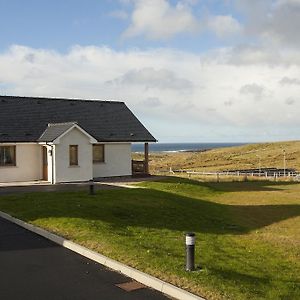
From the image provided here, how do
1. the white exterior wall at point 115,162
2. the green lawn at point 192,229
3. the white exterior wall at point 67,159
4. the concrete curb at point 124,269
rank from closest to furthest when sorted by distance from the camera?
the concrete curb at point 124,269, the green lawn at point 192,229, the white exterior wall at point 67,159, the white exterior wall at point 115,162

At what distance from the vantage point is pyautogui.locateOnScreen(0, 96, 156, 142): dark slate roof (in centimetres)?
2984

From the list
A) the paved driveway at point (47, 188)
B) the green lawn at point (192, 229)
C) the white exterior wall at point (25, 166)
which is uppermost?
the white exterior wall at point (25, 166)

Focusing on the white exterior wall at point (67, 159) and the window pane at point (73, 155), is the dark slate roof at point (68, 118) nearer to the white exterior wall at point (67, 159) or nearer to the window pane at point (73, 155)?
the white exterior wall at point (67, 159)

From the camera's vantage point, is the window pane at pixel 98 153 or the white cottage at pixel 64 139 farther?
the window pane at pixel 98 153

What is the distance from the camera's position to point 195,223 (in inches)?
717

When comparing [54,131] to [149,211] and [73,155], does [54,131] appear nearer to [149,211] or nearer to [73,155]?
[73,155]

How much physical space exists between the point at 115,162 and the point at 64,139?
5.52m

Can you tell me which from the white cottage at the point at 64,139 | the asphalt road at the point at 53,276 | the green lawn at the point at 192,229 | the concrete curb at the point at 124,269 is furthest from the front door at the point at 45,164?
the asphalt road at the point at 53,276

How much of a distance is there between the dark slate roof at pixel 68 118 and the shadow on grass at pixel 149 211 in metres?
8.81

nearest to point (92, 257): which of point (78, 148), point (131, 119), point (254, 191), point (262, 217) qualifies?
point (262, 217)

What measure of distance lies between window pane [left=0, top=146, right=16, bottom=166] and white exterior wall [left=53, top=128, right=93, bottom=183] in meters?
2.75

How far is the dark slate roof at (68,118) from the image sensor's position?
29.8 metres

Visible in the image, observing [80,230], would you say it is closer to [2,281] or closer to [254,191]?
[2,281]

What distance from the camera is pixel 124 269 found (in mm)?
9172
